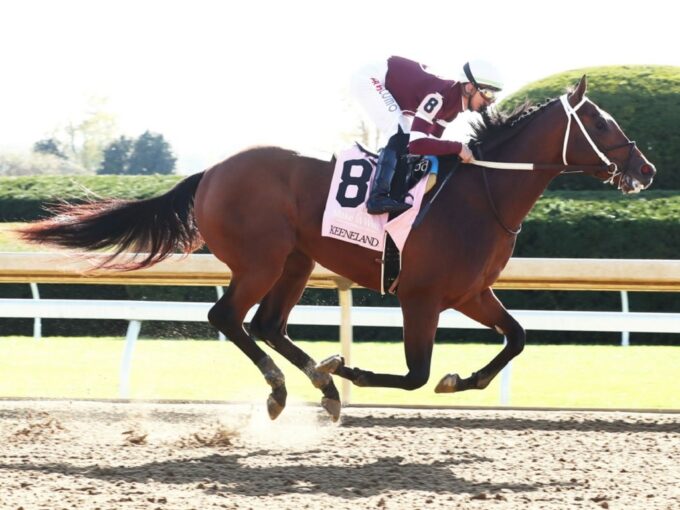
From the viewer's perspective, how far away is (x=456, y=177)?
5637 mm

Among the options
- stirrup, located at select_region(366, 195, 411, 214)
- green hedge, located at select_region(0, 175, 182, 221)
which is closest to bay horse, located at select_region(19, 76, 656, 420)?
stirrup, located at select_region(366, 195, 411, 214)

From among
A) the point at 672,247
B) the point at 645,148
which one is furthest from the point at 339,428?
the point at 645,148

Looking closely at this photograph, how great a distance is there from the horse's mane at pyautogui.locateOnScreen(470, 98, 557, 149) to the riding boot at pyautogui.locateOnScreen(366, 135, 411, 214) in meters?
0.53

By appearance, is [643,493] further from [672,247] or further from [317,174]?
[672,247]

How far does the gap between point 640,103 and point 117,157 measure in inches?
1187

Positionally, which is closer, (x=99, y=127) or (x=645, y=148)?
(x=645, y=148)

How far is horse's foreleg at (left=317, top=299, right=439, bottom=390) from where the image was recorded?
17.9 ft

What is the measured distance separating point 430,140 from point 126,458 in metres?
2.12

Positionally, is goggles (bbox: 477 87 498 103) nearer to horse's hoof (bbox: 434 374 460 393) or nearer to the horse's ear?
the horse's ear

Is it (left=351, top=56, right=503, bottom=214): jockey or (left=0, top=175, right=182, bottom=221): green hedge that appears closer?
(left=351, top=56, right=503, bottom=214): jockey

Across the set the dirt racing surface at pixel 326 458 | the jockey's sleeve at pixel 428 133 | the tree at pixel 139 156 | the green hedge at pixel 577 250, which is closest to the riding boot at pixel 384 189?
the jockey's sleeve at pixel 428 133

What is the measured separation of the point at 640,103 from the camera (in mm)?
12398

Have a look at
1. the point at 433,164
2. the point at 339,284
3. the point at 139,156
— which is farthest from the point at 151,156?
the point at 433,164

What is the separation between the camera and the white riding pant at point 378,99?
5.71 m
